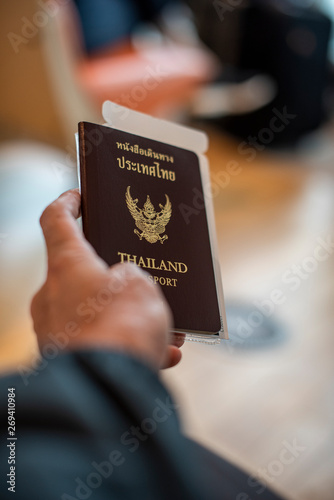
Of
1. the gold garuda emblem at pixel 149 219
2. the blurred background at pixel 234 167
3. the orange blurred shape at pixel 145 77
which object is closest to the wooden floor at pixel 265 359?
the blurred background at pixel 234 167

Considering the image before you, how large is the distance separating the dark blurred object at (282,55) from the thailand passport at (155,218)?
2649 millimetres

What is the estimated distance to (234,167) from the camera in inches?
124

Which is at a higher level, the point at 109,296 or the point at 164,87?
the point at 164,87

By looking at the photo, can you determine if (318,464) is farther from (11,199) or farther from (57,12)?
(57,12)

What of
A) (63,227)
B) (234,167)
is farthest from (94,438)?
(234,167)

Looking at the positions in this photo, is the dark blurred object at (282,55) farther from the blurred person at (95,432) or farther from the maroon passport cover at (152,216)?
the blurred person at (95,432)

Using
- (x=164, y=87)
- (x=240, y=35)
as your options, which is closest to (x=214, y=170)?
(x=164, y=87)

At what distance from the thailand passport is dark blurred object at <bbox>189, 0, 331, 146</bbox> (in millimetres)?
2649

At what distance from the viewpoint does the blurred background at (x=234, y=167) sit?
1.58 meters

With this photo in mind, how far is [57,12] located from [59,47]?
0.14m

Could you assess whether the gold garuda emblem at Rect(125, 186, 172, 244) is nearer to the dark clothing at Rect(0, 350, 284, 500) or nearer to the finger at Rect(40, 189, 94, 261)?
the finger at Rect(40, 189, 94, 261)

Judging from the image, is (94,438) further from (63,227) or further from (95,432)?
(63,227)

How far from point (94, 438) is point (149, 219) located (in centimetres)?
45

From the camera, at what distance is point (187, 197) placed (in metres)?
0.79
